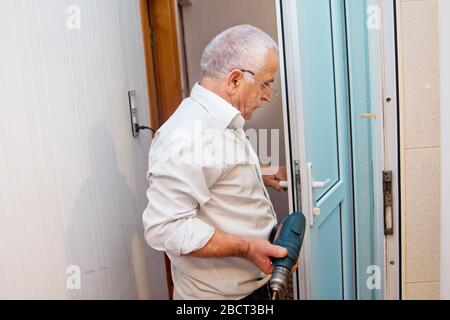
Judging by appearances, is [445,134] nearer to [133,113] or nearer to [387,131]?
[387,131]

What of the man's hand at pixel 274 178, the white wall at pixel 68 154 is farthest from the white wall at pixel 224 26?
the man's hand at pixel 274 178

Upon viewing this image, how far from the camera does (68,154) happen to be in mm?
1196

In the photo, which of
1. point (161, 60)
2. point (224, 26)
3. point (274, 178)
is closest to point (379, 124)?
point (274, 178)

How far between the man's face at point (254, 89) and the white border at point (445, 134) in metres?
0.68

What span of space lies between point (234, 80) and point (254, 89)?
2.7 inches

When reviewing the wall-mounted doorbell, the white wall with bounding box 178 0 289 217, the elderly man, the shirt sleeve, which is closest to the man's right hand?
the elderly man

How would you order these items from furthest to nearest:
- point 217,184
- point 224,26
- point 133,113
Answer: point 224,26 → point 133,113 → point 217,184

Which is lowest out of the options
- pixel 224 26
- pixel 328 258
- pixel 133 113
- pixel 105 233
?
pixel 328 258

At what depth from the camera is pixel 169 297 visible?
231 centimetres

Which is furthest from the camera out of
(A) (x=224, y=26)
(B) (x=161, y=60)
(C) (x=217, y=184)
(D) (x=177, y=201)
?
(A) (x=224, y=26)

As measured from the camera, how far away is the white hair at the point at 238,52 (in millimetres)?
1181

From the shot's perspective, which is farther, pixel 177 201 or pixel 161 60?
pixel 161 60

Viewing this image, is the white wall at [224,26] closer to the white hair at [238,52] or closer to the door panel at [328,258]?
the door panel at [328,258]
